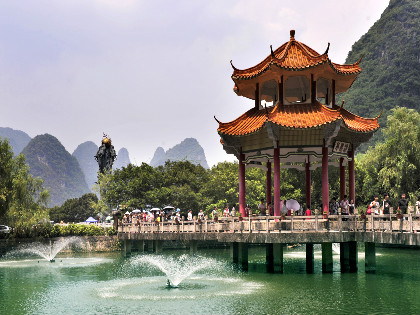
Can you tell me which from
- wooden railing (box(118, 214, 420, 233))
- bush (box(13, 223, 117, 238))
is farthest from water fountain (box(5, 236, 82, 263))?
wooden railing (box(118, 214, 420, 233))

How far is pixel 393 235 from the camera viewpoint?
25891 millimetres

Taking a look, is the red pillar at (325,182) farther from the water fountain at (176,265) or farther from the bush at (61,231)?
the bush at (61,231)

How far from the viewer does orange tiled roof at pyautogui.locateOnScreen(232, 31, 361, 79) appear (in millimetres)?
31641

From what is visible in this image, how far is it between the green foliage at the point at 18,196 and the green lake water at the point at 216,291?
10.4 metres

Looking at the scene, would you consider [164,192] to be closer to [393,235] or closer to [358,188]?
[358,188]

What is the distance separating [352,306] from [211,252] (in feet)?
105

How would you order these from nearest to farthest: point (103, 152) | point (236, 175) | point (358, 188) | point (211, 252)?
point (211, 252), point (358, 188), point (236, 175), point (103, 152)

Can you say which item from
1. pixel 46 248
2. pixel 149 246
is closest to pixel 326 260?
pixel 149 246

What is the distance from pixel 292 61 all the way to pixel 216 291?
47.8 ft

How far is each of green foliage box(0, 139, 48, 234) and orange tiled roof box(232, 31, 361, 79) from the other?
24920 millimetres

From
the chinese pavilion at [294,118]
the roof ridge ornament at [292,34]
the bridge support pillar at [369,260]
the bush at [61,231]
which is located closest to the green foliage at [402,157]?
the chinese pavilion at [294,118]

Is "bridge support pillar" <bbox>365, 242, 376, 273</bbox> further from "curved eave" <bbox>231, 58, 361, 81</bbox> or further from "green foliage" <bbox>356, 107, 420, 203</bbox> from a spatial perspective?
"green foliage" <bbox>356, 107, 420, 203</bbox>

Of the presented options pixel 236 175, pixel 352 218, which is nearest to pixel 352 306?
pixel 352 218

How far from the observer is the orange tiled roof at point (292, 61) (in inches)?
1246
